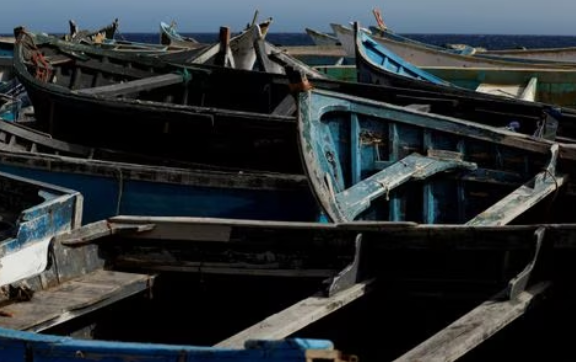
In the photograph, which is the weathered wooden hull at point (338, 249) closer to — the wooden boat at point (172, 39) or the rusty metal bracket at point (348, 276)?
the rusty metal bracket at point (348, 276)

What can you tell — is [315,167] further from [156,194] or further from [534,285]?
[534,285]

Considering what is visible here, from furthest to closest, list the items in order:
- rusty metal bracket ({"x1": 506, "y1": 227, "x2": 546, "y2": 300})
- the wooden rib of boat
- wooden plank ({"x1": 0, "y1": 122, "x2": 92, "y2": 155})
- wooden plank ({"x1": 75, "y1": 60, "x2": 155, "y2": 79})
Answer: wooden plank ({"x1": 75, "y1": 60, "x2": 155, "y2": 79}) → wooden plank ({"x1": 0, "y1": 122, "x2": 92, "y2": 155}) → the wooden rib of boat → rusty metal bracket ({"x1": 506, "y1": 227, "x2": 546, "y2": 300})

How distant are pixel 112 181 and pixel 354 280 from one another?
3918mm

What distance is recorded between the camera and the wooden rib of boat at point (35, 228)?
21.4 ft

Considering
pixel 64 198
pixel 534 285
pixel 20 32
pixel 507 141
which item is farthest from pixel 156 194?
pixel 20 32

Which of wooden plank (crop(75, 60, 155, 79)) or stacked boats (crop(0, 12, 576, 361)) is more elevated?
wooden plank (crop(75, 60, 155, 79))

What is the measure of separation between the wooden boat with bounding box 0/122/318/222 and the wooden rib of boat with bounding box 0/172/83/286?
1.29m

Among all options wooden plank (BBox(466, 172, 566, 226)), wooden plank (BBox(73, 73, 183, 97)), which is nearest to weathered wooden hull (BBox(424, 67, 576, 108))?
wooden plank (BBox(73, 73, 183, 97))

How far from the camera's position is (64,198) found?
702 cm

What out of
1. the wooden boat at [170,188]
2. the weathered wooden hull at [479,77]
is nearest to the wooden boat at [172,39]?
the weathered wooden hull at [479,77]

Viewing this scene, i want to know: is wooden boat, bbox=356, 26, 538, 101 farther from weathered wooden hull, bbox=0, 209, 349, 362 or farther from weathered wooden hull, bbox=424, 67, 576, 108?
weathered wooden hull, bbox=0, 209, 349, 362

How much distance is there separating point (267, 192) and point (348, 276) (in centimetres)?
280

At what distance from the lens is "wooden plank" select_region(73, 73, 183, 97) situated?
10875 mm

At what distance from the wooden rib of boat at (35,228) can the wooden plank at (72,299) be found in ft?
1.81
